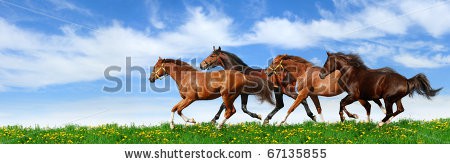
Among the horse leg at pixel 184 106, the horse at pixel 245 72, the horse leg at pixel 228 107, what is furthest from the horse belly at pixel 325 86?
the horse leg at pixel 184 106

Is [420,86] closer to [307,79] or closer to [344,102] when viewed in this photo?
[344,102]

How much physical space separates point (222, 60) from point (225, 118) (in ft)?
8.65

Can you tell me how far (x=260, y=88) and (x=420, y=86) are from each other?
4622 mm

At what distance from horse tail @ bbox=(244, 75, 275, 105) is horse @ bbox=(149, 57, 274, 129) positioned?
8.2 inches

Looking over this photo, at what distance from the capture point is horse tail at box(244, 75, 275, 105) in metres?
17.1

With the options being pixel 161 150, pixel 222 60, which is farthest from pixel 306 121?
pixel 161 150

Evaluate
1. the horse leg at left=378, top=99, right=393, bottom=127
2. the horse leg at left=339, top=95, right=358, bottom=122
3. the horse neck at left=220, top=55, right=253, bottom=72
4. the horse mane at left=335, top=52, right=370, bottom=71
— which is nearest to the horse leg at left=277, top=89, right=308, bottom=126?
the horse leg at left=339, top=95, right=358, bottom=122

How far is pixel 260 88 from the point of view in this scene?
17297mm

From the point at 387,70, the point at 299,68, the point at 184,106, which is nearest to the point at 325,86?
the point at 299,68

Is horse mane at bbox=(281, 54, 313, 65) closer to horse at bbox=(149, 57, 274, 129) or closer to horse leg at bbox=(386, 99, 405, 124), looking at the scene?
horse at bbox=(149, 57, 274, 129)

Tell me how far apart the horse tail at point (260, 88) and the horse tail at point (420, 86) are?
4.05 metres

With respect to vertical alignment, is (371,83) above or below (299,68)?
below

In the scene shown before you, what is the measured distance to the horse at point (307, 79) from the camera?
17.0 meters

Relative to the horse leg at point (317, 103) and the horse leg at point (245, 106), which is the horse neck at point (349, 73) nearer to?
the horse leg at point (317, 103)
